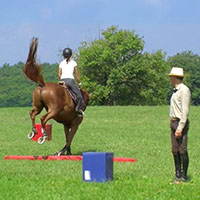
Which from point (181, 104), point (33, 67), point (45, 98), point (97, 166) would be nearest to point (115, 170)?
point (97, 166)

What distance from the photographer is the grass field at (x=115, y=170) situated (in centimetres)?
1000

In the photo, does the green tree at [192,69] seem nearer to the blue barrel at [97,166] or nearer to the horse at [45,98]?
the horse at [45,98]

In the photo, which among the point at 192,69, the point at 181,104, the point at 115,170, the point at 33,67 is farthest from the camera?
the point at 192,69

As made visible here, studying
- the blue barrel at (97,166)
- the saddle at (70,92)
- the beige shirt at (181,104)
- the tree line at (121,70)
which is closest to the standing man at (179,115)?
the beige shirt at (181,104)

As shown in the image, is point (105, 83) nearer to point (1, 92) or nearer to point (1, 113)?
point (1, 113)

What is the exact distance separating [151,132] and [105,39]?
214ft

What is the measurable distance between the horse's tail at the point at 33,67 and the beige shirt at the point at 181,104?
5304 millimetres

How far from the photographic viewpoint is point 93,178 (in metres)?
11.1

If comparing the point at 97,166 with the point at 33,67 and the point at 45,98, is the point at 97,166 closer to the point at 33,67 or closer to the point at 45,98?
the point at 45,98

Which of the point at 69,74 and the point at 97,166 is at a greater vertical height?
the point at 69,74

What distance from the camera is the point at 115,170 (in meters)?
13.1

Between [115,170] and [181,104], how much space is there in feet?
9.46

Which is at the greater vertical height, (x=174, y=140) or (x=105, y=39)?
(x=105, y=39)

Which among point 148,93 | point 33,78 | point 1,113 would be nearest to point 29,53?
point 33,78
